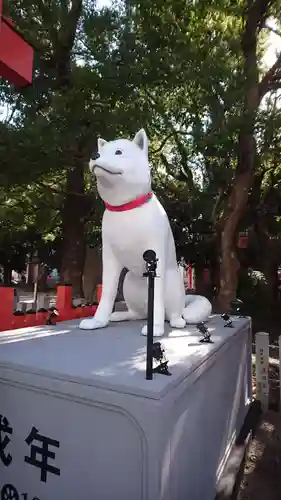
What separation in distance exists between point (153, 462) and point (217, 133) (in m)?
5.30

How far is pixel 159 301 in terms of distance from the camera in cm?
259

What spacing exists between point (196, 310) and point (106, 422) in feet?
5.73

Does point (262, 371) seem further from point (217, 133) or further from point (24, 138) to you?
point (24, 138)

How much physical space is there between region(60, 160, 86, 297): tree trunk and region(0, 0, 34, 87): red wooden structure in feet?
20.8

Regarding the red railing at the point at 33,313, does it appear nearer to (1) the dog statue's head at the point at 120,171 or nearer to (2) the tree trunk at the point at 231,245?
(1) the dog statue's head at the point at 120,171

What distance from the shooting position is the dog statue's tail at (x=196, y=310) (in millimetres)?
3026

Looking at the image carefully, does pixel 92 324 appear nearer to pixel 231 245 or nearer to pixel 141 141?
pixel 141 141

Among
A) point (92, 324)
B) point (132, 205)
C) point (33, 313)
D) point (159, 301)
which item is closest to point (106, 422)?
point (159, 301)

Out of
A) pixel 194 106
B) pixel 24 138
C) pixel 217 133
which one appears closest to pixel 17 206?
pixel 24 138

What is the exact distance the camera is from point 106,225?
2.81 metres

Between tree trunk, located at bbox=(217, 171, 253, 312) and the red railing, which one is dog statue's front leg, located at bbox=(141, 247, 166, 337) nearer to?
the red railing

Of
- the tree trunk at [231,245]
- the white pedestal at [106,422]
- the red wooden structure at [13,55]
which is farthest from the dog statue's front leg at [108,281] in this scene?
the tree trunk at [231,245]

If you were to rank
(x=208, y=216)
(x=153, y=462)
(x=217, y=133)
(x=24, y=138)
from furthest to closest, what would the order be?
(x=208, y=216) → (x=217, y=133) → (x=24, y=138) → (x=153, y=462)

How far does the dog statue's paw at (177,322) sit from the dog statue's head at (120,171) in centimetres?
94
